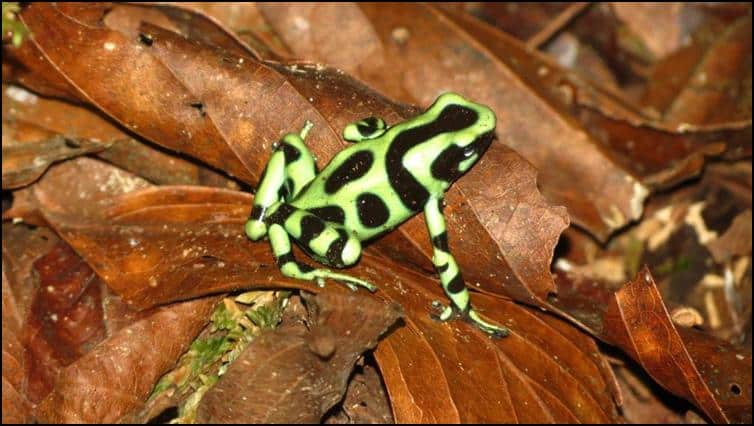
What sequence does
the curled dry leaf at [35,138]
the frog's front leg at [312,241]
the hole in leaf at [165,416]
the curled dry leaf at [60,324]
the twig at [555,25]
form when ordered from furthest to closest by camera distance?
1. the twig at [555,25]
2. the curled dry leaf at [35,138]
3. the curled dry leaf at [60,324]
4. the hole in leaf at [165,416]
5. the frog's front leg at [312,241]

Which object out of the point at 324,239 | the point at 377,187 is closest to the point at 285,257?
the point at 324,239

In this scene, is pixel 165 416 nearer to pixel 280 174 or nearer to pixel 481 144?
pixel 280 174

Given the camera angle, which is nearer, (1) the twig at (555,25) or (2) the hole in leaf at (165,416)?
(2) the hole in leaf at (165,416)

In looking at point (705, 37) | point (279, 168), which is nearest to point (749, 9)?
point (705, 37)

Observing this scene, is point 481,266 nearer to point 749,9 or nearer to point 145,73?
point 145,73

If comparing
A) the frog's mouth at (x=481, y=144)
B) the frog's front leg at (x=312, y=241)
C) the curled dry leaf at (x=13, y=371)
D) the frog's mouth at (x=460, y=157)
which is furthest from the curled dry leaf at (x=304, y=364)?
the curled dry leaf at (x=13, y=371)

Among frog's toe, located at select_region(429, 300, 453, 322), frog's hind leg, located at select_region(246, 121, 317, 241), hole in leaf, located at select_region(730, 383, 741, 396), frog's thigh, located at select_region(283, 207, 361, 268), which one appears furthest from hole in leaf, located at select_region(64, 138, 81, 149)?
hole in leaf, located at select_region(730, 383, 741, 396)

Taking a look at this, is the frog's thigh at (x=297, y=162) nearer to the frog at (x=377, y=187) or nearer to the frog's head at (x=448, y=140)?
the frog at (x=377, y=187)
